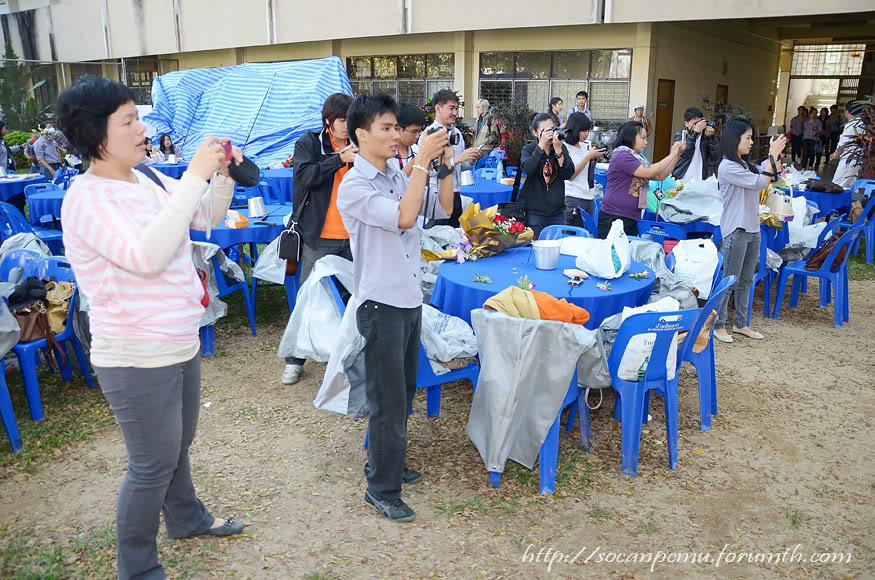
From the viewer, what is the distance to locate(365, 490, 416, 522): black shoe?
290 centimetres

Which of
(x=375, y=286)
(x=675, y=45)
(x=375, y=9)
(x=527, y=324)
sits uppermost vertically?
(x=375, y=9)

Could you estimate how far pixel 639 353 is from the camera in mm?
3221

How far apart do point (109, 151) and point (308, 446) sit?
2.15 meters

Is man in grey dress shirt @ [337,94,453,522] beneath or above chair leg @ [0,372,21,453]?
above

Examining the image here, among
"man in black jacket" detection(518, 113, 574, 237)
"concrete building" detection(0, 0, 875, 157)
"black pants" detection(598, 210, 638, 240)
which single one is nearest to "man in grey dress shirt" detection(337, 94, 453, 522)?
"man in black jacket" detection(518, 113, 574, 237)

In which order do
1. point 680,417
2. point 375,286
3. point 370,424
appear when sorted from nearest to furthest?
point 375,286 → point 370,424 → point 680,417

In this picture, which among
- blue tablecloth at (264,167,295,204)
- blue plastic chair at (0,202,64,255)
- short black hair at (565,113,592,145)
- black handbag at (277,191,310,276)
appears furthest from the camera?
blue tablecloth at (264,167,295,204)

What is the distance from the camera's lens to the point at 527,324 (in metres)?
2.95

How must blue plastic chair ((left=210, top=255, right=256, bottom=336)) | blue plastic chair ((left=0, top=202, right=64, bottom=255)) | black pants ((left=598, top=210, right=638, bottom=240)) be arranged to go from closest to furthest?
blue plastic chair ((left=210, top=255, right=256, bottom=336))
black pants ((left=598, top=210, right=638, bottom=240))
blue plastic chair ((left=0, top=202, right=64, bottom=255))

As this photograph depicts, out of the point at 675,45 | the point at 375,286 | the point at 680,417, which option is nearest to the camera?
the point at 375,286

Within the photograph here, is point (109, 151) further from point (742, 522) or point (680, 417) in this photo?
point (680, 417)

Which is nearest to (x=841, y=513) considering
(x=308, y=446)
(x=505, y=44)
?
(x=308, y=446)

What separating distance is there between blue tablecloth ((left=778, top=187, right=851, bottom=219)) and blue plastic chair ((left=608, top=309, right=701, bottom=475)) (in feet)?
17.9

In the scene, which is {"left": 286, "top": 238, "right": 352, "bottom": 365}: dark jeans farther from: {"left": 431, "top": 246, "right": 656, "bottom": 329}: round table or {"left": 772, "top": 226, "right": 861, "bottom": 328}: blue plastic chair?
{"left": 772, "top": 226, "right": 861, "bottom": 328}: blue plastic chair
